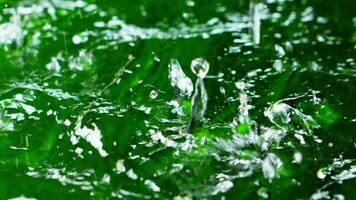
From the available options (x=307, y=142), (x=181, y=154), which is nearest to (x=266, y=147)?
(x=307, y=142)

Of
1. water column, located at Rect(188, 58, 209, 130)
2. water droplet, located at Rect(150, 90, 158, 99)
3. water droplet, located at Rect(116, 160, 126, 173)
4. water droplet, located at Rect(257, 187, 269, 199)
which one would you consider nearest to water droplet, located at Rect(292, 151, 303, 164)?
water droplet, located at Rect(257, 187, 269, 199)

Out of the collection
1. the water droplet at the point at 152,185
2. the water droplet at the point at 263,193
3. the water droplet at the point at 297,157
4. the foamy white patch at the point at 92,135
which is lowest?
the water droplet at the point at 263,193

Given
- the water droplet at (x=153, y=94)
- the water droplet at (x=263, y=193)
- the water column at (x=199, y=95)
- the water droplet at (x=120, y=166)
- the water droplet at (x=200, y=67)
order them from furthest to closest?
the water droplet at (x=200, y=67) → the water droplet at (x=153, y=94) → the water column at (x=199, y=95) → the water droplet at (x=120, y=166) → the water droplet at (x=263, y=193)

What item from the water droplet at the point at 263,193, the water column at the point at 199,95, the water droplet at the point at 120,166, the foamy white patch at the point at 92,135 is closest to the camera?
the water droplet at the point at 263,193

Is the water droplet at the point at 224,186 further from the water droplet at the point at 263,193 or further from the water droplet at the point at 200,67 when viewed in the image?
the water droplet at the point at 200,67

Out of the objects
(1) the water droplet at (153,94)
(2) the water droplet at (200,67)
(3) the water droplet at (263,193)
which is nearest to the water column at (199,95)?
(2) the water droplet at (200,67)

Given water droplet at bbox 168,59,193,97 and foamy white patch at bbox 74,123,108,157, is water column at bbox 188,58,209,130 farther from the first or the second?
foamy white patch at bbox 74,123,108,157

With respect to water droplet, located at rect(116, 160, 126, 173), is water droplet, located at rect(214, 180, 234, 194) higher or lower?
lower
